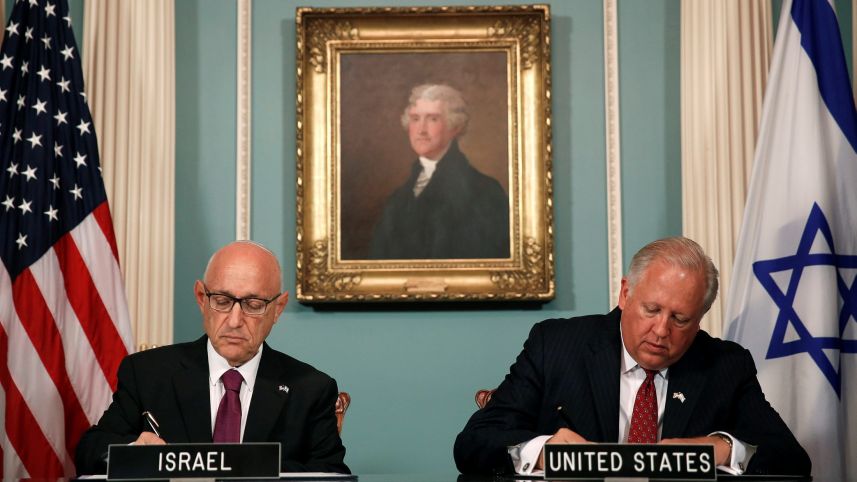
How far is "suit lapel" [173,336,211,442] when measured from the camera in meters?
3.06

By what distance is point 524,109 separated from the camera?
497 centimetres

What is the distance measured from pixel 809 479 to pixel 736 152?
2567 mm

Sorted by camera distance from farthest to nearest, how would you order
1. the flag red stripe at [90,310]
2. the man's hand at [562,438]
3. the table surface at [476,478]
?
the flag red stripe at [90,310] → the man's hand at [562,438] → the table surface at [476,478]

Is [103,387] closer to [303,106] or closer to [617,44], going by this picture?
[303,106]

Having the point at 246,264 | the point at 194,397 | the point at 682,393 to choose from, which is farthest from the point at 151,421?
the point at 682,393

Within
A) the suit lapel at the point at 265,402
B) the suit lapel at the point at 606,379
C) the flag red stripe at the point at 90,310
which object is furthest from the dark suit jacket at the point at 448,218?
the suit lapel at the point at 265,402

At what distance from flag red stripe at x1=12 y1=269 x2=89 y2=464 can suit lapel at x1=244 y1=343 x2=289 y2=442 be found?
55.4 inches

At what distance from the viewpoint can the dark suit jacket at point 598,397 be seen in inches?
121

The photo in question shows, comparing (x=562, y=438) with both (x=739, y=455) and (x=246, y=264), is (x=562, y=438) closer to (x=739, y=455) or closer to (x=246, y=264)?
(x=739, y=455)

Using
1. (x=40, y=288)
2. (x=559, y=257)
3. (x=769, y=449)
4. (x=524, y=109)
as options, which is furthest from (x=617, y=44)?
(x=40, y=288)

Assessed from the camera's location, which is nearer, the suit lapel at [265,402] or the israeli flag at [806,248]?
the suit lapel at [265,402]

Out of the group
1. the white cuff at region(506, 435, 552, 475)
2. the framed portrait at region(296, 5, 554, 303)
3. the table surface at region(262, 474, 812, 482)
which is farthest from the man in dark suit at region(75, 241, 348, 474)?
the framed portrait at region(296, 5, 554, 303)

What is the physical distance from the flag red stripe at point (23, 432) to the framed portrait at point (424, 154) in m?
1.33

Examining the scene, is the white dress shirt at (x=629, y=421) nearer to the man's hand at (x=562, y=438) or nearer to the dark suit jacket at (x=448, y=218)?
the man's hand at (x=562, y=438)
